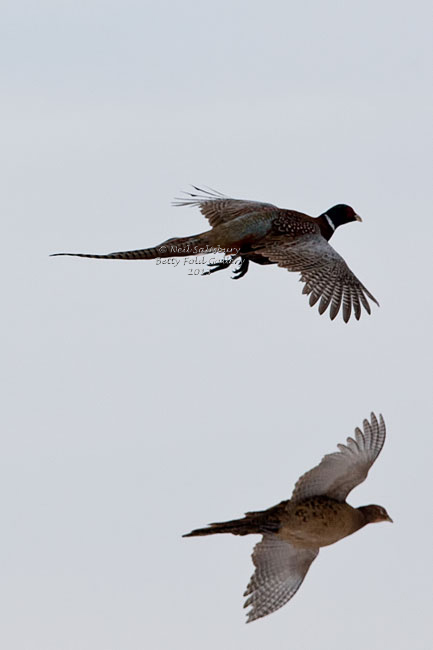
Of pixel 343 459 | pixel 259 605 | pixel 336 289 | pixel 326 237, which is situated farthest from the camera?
pixel 326 237

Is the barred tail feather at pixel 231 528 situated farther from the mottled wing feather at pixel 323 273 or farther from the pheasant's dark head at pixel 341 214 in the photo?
the pheasant's dark head at pixel 341 214

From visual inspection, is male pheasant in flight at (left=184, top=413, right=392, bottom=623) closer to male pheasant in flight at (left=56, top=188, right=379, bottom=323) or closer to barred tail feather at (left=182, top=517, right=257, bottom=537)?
barred tail feather at (left=182, top=517, right=257, bottom=537)

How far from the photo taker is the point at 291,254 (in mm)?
10852

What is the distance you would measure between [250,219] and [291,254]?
0.56m

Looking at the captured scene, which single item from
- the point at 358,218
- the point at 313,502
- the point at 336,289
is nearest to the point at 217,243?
the point at 336,289

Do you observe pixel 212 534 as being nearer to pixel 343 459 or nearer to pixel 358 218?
pixel 343 459

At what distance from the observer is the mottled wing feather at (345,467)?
9.23 m

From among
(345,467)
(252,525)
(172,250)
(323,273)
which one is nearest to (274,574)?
(252,525)

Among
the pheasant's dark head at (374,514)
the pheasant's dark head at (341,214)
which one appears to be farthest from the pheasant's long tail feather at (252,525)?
the pheasant's dark head at (341,214)

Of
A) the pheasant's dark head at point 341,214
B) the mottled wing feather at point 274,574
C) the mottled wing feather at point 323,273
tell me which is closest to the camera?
the mottled wing feather at point 274,574

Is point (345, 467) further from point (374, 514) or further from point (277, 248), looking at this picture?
point (277, 248)

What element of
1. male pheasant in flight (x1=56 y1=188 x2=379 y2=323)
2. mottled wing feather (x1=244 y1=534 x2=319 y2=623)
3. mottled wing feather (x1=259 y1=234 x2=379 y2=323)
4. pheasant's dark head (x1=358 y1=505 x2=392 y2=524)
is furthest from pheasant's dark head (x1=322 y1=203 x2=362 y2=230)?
mottled wing feather (x1=244 y1=534 x2=319 y2=623)

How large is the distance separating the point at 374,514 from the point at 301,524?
51 cm

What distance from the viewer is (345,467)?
31.0 feet
